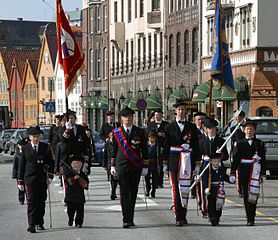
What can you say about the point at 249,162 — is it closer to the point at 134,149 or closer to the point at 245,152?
the point at 245,152

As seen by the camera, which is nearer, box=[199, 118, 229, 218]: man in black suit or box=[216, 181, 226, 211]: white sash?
box=[216, 181, 226, 211]: white sash

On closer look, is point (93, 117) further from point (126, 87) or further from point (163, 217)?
A: point (163, 217)

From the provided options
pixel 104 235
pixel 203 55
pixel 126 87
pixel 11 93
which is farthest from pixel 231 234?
pixel 11 93

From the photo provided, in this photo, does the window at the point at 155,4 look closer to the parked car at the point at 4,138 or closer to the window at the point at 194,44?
the window at the point at 194,44

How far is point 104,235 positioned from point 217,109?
3711 centimetres

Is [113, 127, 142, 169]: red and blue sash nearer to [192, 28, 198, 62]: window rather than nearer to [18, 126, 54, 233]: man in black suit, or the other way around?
[18, 126, 54, 233]: man in black suit

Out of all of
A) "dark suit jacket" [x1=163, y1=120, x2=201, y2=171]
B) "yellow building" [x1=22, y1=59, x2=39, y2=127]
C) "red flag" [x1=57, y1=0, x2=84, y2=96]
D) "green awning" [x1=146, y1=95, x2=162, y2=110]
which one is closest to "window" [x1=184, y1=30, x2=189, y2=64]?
"green awning" [x1=146, y1=95, x2=162, y2=110]

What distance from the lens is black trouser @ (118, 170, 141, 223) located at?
15703mm

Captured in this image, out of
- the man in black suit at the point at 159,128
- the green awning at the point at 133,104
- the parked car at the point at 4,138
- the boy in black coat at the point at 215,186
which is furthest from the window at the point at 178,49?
the boy in black coat at the point at 215,186

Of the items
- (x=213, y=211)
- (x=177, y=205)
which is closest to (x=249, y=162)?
(x=213, y=211)

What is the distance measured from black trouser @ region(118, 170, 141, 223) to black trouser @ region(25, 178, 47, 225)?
1.21 meters

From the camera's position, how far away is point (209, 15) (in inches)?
2106

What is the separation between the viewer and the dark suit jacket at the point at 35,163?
1561 centimetres

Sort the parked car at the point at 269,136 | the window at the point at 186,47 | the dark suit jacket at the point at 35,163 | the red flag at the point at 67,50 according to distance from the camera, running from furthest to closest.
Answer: the window at the point at 186,47, the parked car at the point at 269,136, the red flag at the point at 67,50, the dark suit jacket at the point at 35,163
